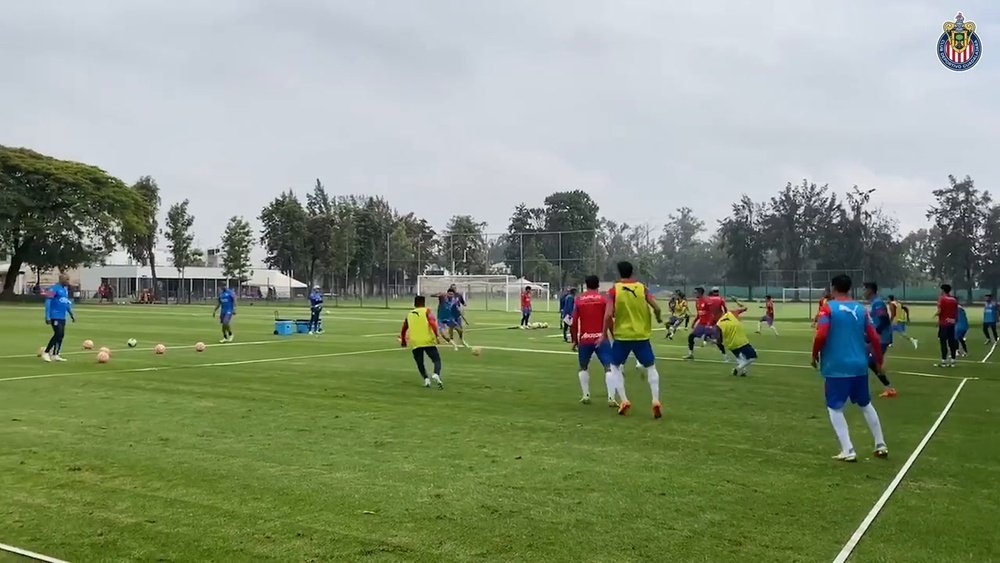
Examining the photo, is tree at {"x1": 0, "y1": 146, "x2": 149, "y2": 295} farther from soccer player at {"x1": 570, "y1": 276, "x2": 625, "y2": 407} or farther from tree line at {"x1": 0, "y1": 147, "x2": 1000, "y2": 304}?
soccer player at {"x1": 570, "y1": 276, "x2": 625, "y2": 407}

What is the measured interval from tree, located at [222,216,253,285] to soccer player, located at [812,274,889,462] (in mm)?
78303

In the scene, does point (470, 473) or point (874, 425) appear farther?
point (874, 425)

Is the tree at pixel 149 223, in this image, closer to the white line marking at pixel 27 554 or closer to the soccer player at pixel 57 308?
the soccer player at pixel 57 308

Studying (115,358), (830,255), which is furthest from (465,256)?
(115,358)

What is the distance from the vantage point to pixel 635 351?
11.0 metres

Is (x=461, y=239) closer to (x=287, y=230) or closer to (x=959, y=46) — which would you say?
(x=287, y=230)

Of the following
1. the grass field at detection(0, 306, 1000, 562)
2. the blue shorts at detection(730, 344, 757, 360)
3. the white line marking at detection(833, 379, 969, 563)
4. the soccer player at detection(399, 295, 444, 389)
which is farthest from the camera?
the blue shorts at detection(730, 344, 757, 360)

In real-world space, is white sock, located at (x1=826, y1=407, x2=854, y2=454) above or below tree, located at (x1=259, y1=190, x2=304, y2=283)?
below

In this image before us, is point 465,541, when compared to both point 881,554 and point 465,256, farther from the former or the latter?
point 465,256

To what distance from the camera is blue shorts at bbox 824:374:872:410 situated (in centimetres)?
817

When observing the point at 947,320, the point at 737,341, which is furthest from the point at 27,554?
the point at 947,320

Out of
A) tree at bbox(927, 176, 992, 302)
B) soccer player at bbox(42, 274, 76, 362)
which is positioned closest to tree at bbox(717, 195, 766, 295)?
tree at bbox(927, 176, 992, 302)

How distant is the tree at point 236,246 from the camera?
80938 millimetres

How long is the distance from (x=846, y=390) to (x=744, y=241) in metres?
95.6
